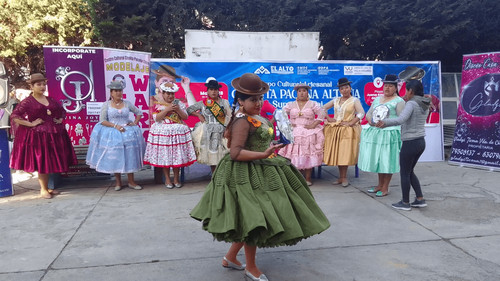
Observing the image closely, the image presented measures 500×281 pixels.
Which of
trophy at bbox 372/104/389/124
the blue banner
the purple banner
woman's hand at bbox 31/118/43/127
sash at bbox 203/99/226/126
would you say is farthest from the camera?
the blue banner

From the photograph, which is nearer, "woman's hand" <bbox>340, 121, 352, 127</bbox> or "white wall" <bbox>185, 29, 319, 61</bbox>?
"woman's hand" <bbox>340, 121, 352, 127</bbox>

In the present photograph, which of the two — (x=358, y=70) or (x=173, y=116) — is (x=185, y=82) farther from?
(x=358, y=70)

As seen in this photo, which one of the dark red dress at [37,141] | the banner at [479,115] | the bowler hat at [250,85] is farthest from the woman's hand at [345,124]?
the dark red dress at [37,141]

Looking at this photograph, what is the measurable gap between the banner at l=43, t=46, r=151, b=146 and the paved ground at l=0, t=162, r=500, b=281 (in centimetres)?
133

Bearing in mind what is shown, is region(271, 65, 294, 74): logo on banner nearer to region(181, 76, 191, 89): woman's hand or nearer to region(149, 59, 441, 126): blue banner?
region(149, 59, 441, 126): blue banner

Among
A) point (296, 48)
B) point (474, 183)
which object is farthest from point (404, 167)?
point (296, 48)

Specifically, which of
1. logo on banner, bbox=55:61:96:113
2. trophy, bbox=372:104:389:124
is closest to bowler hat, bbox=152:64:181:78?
logo on banner, bbox=55:61:96:113

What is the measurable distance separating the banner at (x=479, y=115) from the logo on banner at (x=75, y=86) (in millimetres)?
7392

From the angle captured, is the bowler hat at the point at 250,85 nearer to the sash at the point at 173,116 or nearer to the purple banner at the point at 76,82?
the sash at the point at 173,116

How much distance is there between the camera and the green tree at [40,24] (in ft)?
37.2

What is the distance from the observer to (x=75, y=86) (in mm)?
6629

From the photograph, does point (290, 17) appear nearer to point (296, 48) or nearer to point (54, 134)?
point (296, 48)

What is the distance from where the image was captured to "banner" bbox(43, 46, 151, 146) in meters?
6.52

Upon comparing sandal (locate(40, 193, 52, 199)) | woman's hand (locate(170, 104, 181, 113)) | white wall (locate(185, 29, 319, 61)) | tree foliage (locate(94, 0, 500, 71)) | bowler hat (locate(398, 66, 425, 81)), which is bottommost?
sandal (locate(40, 193, 52, 199))
